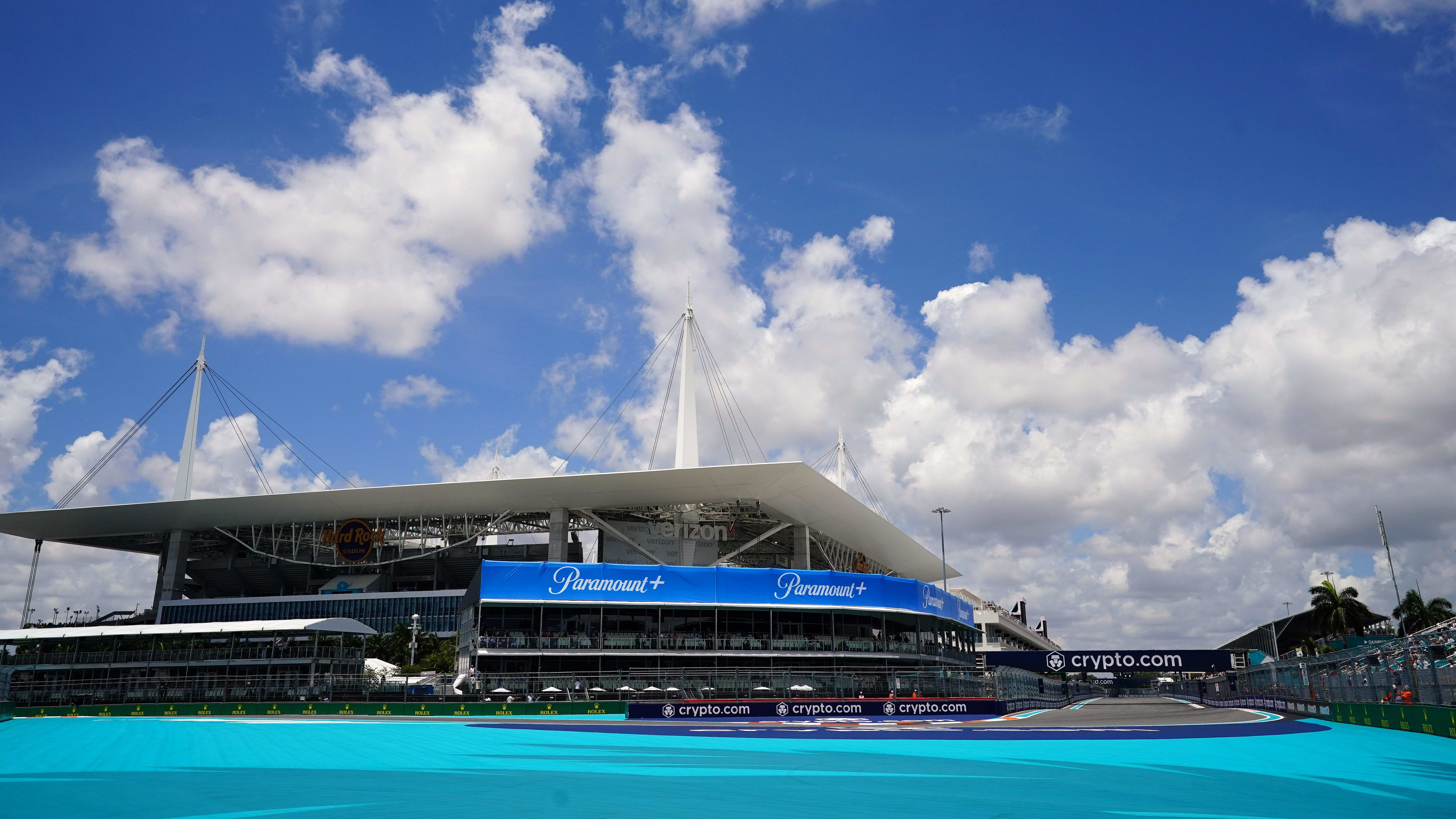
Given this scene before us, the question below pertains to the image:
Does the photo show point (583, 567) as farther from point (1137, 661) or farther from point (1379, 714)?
point (1137, 661)

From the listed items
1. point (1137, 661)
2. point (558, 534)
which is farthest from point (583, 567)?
point (1137, 661)

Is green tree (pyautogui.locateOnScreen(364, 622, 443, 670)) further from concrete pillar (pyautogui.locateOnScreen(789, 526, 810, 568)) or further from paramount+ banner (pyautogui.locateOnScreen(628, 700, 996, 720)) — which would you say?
paramount+ banner (pyautogui.locateOnScreen(628, 700, 996, 720))

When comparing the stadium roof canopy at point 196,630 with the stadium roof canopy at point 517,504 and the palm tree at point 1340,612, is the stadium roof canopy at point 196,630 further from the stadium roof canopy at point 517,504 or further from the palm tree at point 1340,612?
the palm tree at point 1340,612

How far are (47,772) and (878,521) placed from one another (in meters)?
74.2

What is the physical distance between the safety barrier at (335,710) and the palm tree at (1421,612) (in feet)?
310

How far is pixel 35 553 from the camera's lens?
94.0 m

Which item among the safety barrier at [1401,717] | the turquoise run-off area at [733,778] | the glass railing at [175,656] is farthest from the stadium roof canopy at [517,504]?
the turquoise run-off area at [733,778]

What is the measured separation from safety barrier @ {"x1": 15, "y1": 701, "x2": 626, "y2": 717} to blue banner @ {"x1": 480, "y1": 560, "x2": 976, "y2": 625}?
1051 cm

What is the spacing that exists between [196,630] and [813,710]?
45705mm

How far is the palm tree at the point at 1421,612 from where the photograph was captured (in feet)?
332

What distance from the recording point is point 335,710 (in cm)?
4928

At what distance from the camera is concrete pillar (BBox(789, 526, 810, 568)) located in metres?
79.3

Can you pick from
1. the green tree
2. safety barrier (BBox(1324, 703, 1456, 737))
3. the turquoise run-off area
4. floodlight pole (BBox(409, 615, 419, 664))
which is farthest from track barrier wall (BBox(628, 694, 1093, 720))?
the green tree

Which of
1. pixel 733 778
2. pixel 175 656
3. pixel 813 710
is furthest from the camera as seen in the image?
pixel 175 656
